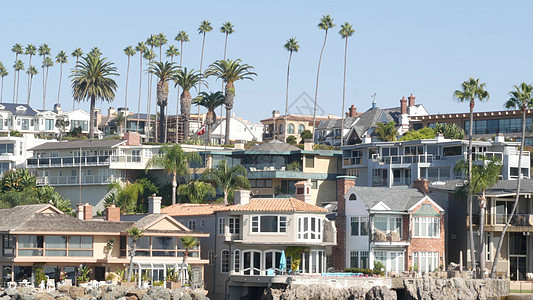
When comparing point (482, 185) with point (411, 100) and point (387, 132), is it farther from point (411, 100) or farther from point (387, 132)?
point (411, 100)

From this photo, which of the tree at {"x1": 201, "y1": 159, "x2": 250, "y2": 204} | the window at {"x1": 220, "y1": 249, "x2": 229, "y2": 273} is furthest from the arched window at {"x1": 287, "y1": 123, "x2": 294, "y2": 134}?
the window at {"x1": 220, "y1": 249, "x2": 229, "y2": 273}

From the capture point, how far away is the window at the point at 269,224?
66.0 metres

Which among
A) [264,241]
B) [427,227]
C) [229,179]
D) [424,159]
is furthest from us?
[424,159]

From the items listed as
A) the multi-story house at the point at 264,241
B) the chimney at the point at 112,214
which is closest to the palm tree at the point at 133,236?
the multi-story house at the point at 264,241

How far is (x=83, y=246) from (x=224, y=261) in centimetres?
1005

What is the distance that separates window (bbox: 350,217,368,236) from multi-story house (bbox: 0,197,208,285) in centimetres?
1107

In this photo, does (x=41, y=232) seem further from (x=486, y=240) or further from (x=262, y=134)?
(x=262, y=134)

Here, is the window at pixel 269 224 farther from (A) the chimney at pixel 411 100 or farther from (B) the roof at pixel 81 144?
(A) the chimney at pixel 411 100

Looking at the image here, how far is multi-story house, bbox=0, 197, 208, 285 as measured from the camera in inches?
2458

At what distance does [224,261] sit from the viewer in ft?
224

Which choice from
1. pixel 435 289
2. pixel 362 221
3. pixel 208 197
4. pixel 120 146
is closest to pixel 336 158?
pixel 208 197

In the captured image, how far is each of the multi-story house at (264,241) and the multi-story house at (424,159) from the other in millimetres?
26113

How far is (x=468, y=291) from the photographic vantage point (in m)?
65.2

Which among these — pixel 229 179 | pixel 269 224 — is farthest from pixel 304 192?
pixel 229 179
